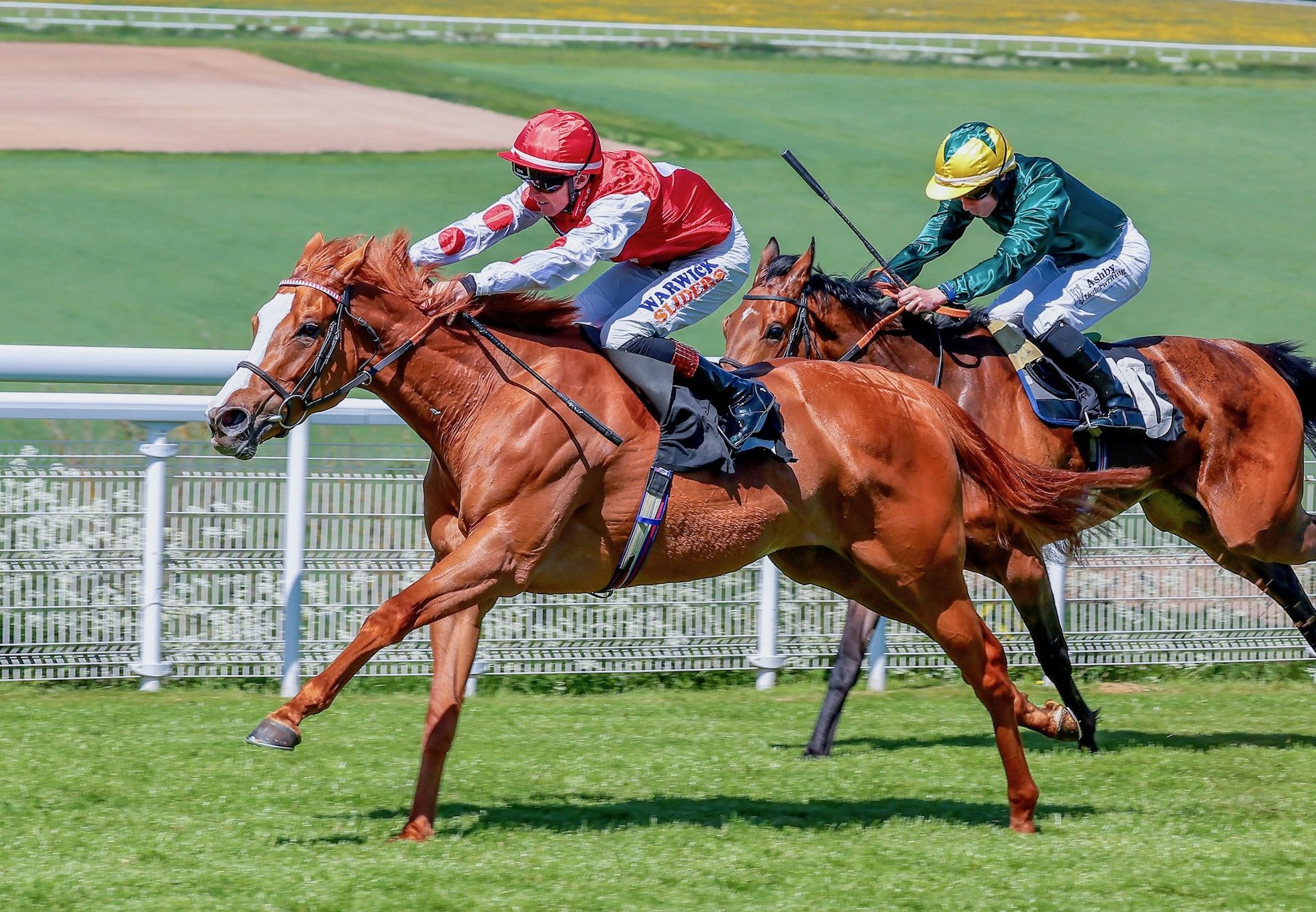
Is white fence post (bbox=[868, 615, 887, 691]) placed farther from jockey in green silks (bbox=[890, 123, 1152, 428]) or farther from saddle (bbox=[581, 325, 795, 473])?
saddle (bbox=[581, 325, 795, 473])

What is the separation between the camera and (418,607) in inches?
149

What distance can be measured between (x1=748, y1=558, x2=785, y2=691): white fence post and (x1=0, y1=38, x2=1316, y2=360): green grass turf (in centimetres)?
653

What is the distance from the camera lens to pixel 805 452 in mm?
4309

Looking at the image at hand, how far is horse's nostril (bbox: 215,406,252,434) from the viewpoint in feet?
12.4

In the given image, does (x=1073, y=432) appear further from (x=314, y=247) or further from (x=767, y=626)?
(x=314, y=247)

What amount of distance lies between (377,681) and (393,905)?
3002mm

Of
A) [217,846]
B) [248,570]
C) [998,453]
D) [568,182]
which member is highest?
[568,182]

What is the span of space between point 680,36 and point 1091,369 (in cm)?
2089

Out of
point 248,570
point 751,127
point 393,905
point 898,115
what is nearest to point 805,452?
point 393,905

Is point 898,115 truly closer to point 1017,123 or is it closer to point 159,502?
point 1017,123

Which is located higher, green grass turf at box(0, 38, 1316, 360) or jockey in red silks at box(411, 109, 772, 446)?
jockey in red silks at box(411, 109, 772, 446)

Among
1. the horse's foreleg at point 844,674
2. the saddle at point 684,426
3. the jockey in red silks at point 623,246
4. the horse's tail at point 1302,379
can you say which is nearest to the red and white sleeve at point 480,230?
the jockey in red silks at point 623,246

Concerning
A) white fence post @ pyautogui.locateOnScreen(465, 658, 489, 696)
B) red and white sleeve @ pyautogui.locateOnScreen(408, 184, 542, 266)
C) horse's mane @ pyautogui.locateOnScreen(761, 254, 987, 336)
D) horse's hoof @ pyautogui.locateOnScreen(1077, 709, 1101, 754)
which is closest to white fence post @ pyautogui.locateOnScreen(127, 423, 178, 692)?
white fence post @ pyautogui.locateOnScreen(465, 658, 489, 696)

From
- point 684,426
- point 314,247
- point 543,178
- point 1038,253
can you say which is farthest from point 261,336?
point 1038,253
